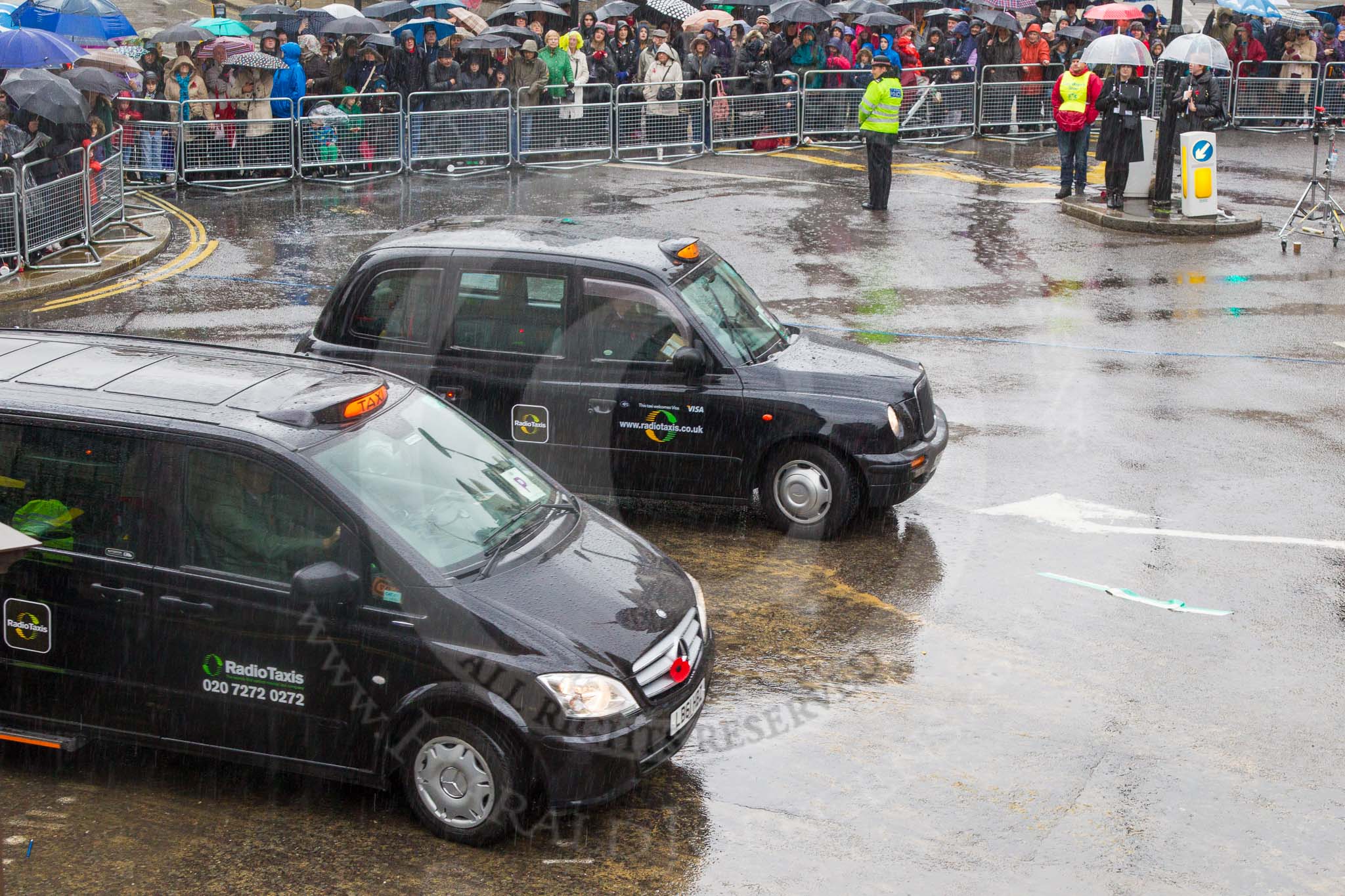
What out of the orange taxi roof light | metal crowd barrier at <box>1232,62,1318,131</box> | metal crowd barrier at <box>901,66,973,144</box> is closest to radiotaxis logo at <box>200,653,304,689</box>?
the orange taxi roof light

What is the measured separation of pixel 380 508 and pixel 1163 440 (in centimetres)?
692

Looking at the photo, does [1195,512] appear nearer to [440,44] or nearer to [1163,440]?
[1163,440]

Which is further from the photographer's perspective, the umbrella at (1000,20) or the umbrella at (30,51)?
the umbrella at (1000,20)

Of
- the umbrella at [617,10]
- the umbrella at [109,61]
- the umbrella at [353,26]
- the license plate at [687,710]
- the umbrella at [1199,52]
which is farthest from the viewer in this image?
the umbrella at [617,10]

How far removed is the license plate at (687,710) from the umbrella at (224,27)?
19.9 m

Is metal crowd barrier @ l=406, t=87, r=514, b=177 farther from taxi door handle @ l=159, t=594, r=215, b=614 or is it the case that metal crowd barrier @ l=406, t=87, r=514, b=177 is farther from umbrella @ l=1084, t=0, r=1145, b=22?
taxi door handle @ l=159, t=594, r=215, b=614

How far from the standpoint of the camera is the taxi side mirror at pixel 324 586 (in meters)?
5.62

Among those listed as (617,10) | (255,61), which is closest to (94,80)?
(255,61)

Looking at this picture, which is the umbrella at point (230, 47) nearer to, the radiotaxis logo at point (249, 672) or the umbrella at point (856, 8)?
the umbrella at point (856, 8)

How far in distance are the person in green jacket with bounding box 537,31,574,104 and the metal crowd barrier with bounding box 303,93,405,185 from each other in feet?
8.40

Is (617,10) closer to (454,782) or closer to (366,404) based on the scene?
(366,404)

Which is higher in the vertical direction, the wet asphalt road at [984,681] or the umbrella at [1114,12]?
the umbrella at [1114,12]

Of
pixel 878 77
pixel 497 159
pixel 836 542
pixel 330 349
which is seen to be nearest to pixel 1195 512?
pixel 836 542

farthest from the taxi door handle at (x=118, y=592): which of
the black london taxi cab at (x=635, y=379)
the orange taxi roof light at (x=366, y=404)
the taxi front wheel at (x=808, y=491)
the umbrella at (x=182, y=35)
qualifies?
the umbrella at (x=182, y=35)
